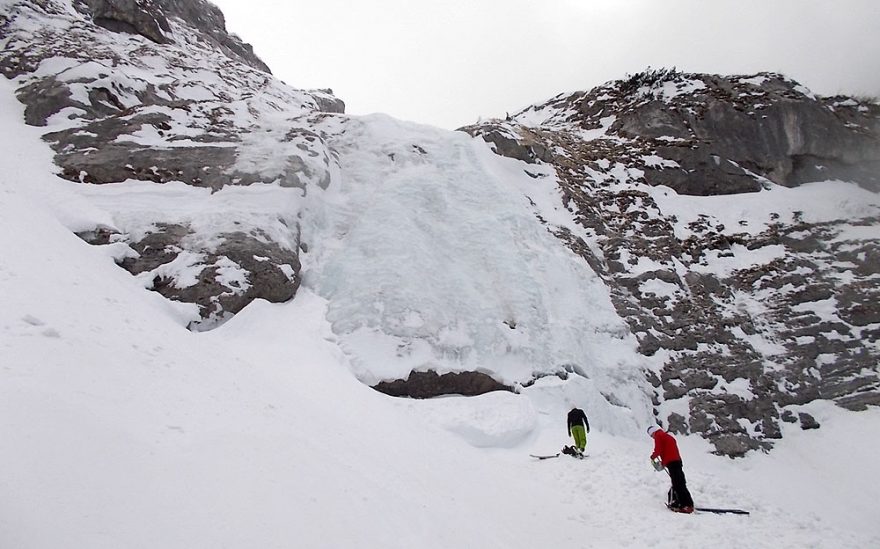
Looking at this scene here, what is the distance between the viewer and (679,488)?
841cm

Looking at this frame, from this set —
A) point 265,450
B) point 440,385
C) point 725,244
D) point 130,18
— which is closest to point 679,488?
point 440,385

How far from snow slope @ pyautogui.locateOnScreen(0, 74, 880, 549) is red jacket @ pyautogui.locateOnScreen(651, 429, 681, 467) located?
805 millimetres

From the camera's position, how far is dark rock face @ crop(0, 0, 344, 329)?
12484 mm

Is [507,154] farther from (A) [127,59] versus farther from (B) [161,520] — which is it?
(B) [161,520]

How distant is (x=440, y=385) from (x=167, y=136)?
488 inches

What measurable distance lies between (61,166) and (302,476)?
1389cm

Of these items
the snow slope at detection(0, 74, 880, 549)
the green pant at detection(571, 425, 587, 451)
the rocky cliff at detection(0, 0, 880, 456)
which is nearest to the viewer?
the snow slope at detection(0, 74, 880, 549)

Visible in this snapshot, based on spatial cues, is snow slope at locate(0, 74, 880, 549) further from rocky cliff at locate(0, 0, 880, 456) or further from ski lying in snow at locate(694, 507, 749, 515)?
rocky cliff at locate(0, 0, 880, 456)

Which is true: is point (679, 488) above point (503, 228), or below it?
below

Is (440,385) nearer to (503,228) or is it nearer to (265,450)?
(503,228)

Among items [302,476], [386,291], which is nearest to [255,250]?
[386,291]

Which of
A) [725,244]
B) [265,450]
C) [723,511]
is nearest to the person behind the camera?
[265,450]

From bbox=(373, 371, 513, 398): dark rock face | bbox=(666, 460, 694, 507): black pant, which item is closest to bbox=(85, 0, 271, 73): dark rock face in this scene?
bbox=(373, 371, 513, 398): dark rock face

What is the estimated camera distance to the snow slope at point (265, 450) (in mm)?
3746
